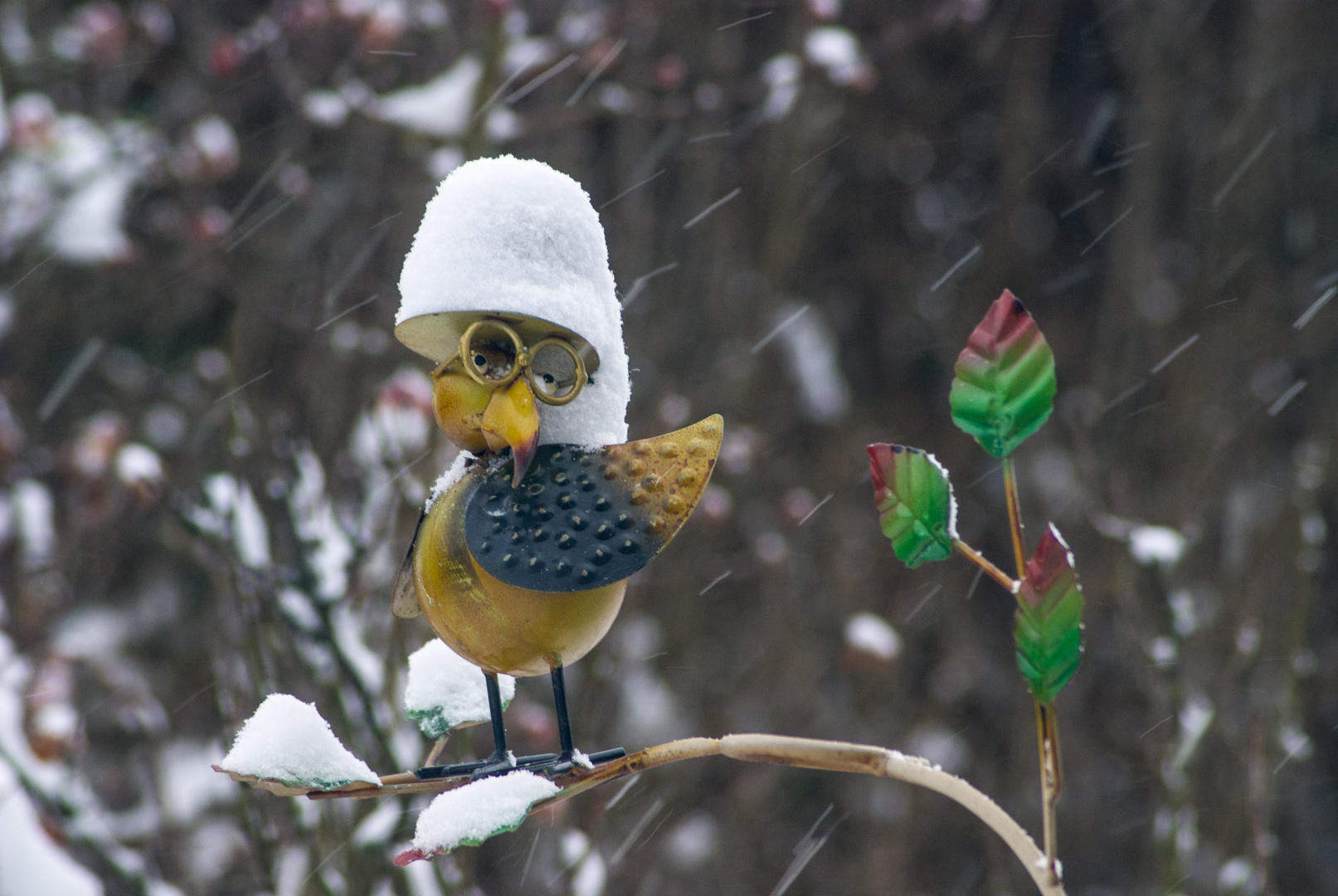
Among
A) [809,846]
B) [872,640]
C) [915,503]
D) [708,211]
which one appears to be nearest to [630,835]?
[872,640]

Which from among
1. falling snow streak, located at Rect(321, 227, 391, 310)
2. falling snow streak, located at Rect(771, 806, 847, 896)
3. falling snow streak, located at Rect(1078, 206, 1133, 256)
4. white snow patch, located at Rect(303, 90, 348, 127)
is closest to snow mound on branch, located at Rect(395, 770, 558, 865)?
falling snow streak, located at Rect(321, 227, 391, 310)

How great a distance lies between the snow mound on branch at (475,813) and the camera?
0.41 meters

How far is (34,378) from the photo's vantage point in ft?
8.22

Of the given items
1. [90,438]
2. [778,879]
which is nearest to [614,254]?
[90,438]

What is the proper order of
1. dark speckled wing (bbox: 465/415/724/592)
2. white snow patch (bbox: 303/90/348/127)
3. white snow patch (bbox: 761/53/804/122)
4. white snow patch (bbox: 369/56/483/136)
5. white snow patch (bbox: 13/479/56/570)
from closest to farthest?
dark speckled wing (bbox: 465/415/724/592)
white snow patch (bbox: 369/56/483/136)
white snow patch (bbox: 303/90/348/127)
white snow patch (bbox: 761/53/804/122)
white snow patch (bbox: 13/479/56/570)

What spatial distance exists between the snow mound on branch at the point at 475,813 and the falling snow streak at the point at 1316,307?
2.29 meters

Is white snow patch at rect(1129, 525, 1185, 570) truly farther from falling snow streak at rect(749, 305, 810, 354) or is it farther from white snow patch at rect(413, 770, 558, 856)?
falling snow streak at rect(749, 305, 810, 354)

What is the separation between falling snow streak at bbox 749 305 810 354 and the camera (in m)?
2.43

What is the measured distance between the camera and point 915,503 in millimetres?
418

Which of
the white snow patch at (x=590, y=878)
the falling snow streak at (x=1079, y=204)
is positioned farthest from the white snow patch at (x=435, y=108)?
the falling snow streak at (x=1079, y=204)

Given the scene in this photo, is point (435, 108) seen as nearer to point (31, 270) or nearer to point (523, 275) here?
point (31, 270)

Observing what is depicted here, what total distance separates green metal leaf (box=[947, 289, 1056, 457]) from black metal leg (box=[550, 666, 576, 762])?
0.80ft

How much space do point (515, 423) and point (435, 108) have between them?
1.29 metres

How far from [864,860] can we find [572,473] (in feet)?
7.41
